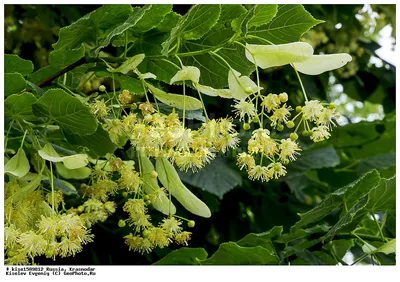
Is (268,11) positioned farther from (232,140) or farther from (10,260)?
(10,260)

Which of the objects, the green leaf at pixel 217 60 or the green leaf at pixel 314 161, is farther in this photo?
the green leaf at pixel 314 161

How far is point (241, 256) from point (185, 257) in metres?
0.13

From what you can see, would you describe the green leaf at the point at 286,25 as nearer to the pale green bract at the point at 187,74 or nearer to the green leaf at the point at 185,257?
the pale green bract at the point at 187,74

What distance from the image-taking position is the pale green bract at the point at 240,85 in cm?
81

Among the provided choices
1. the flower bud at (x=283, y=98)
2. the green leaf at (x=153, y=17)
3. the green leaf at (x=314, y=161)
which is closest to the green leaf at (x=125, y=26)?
the green leaf at (x=153, y=17)

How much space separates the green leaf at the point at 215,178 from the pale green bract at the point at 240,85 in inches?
28.1

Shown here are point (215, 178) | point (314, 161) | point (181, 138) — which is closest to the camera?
→ point (181, 138)

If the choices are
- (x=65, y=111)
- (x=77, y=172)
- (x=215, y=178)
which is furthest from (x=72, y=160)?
(x=215, y=178)

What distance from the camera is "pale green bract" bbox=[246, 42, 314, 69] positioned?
0.80 metres

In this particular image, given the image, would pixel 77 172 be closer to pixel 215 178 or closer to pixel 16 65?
pixel 16 65

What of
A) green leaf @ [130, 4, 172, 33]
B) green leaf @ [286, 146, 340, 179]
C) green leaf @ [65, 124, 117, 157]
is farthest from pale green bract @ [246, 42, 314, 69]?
green leaf @ [286, 146, 340, 179]

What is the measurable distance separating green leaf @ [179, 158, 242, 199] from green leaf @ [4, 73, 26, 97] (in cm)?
66

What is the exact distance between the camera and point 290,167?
69.2 inches

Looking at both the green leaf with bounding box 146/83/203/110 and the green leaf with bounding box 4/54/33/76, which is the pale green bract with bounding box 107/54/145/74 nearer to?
the green leaf with bounding box 146/83/203/110
